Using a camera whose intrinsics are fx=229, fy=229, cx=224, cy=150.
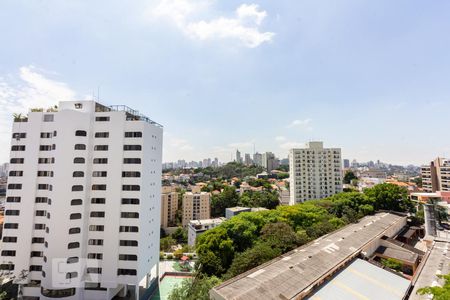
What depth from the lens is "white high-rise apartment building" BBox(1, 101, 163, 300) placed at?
2022 centimetres

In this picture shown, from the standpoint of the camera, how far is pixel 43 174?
22469 millimetres

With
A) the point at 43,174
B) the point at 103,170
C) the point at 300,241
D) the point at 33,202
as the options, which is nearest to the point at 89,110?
the point at 103,170

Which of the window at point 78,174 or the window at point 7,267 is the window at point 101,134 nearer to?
the window at point 78,174

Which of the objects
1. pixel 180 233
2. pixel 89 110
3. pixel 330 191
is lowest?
pixel 180 233

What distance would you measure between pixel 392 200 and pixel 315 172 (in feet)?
70.3

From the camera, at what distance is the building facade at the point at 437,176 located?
194 feet

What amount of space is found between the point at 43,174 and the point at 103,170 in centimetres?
623

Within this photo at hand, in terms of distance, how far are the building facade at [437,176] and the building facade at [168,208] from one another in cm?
7247

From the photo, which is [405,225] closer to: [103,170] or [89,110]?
[103,170]

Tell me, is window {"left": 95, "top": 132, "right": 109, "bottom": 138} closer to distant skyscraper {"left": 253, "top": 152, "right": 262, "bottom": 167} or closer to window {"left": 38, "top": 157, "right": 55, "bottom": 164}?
window {"left": 38, "top": 157, "right": 55, "bottom": 164}

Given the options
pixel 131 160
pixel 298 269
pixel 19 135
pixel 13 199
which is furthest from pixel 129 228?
pixel 298 269

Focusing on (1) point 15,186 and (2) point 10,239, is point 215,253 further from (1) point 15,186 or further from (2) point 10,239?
(1) point 15,186

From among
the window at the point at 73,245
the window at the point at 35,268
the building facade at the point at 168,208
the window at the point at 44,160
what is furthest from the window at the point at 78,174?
the building facade at the point at 168,208

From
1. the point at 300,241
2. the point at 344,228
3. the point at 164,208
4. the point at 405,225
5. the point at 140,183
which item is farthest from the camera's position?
the point at 164,208
